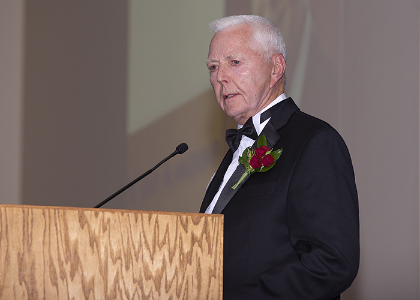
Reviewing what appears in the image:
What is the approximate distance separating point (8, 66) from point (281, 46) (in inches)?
118

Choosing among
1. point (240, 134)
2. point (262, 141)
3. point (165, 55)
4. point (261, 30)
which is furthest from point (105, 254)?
point (165, 55)

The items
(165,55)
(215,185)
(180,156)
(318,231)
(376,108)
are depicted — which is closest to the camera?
(318,231)

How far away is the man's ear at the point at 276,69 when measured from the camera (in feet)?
6.20

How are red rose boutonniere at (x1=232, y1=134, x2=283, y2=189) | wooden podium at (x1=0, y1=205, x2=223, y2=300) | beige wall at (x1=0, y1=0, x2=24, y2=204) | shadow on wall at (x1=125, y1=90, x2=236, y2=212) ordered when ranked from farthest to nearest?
1. beige wall at (x1=0, y1=0, x2=24, y2=204)
2. shadow on wall at (x1=125, y1=90, x2=236, y2=212)
3. red rose boutonniere at (x1=232, y1=134, x2=283, y2=189)
4. wooden podium at (x1=0, y1=205, x2=223, y2=300)

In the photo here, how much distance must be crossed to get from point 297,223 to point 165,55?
2808 millimetres

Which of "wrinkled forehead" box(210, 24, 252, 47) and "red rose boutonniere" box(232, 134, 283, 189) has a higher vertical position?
"wrinkled forehead" box(210, 24, 252, 47)

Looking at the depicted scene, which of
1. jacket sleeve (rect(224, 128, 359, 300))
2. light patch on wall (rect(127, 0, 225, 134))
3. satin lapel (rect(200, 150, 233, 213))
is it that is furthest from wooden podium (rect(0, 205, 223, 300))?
light patch on wall (rect(127, 0, 225, 134))

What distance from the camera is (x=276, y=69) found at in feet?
6.23

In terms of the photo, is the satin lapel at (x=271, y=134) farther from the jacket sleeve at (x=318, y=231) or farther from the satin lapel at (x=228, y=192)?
the jacket sleeve at (x=318, y=231)

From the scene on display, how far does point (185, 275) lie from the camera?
1.13m

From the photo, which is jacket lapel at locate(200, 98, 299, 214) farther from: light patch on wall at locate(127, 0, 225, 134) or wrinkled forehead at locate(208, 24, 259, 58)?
light patch on wall at locate(127, 0, 225, 134)

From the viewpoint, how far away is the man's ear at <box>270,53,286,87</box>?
189 centimetres

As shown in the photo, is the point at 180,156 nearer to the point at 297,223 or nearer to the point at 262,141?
the point at 262,141

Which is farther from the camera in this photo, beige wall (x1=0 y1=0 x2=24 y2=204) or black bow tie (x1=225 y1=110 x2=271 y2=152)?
beige wall (x1=0 y1=0 x2=24 y2=204)
